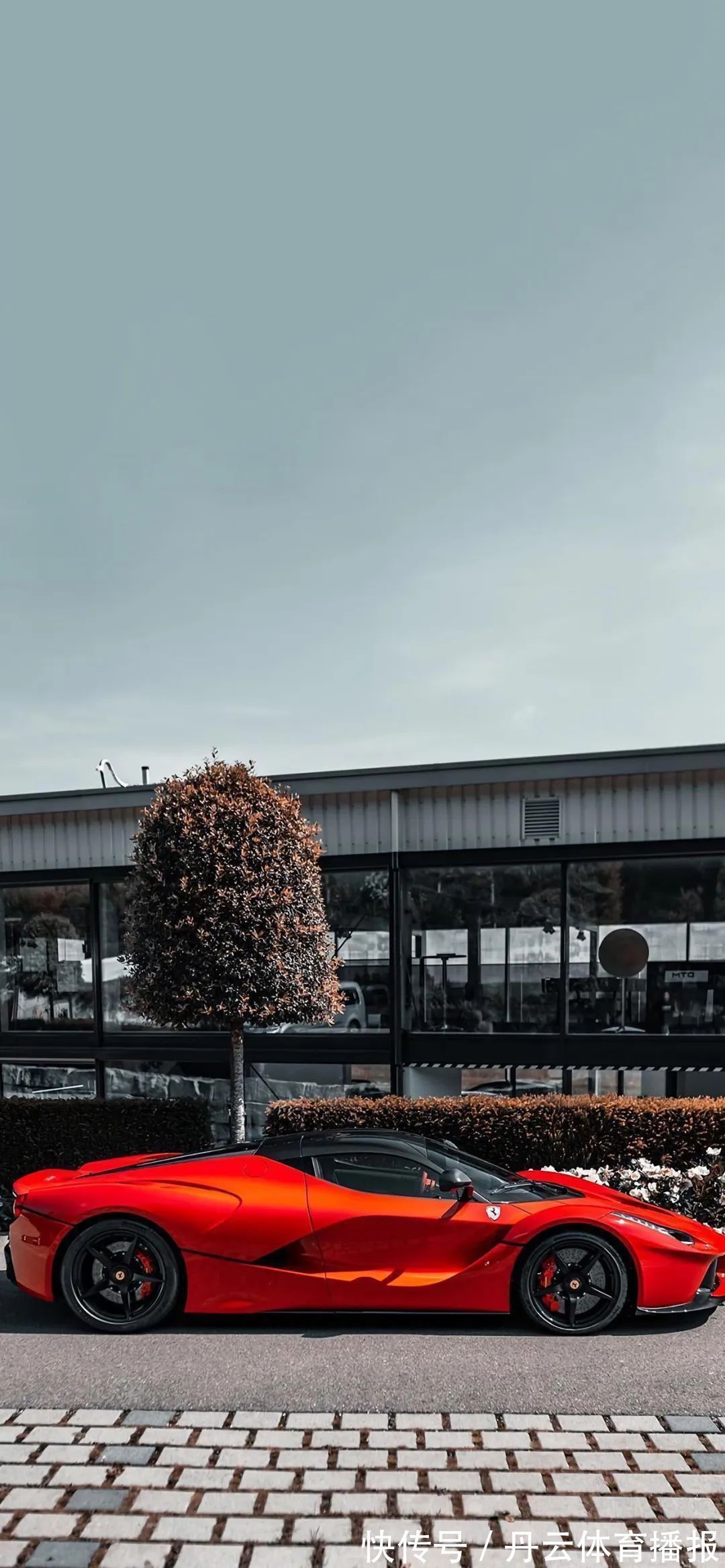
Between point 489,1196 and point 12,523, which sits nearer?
point 489,1196

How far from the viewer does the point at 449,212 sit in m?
9.71

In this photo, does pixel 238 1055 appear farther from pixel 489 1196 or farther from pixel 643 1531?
pixel 643 1531

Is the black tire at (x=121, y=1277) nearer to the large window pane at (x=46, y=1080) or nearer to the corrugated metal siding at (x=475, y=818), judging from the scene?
the corrugated metal siding at (x=475, y=818)

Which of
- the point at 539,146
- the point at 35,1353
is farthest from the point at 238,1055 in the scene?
the point at 539,146

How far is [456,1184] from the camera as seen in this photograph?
5.77 meters

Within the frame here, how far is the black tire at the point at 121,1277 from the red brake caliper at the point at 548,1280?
2.02 m

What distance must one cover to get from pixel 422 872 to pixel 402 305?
20.4 feet

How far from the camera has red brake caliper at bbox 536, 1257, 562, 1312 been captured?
5738 millimetres

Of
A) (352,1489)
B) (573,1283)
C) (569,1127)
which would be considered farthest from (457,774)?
(352,1489)

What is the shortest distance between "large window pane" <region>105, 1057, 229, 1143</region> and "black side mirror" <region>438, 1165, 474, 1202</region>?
22.2 feet

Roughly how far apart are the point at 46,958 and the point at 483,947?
5664mm

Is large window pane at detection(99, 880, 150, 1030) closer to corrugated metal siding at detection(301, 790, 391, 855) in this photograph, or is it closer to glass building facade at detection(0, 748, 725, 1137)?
glass building facade at detection(0, 748, 725, 1137)

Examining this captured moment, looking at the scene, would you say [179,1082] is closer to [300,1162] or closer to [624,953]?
[624,953]

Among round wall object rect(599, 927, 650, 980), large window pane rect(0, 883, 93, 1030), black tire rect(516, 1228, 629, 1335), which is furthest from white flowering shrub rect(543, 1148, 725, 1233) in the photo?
large window pane rect(0, 883, 93, 1030)
